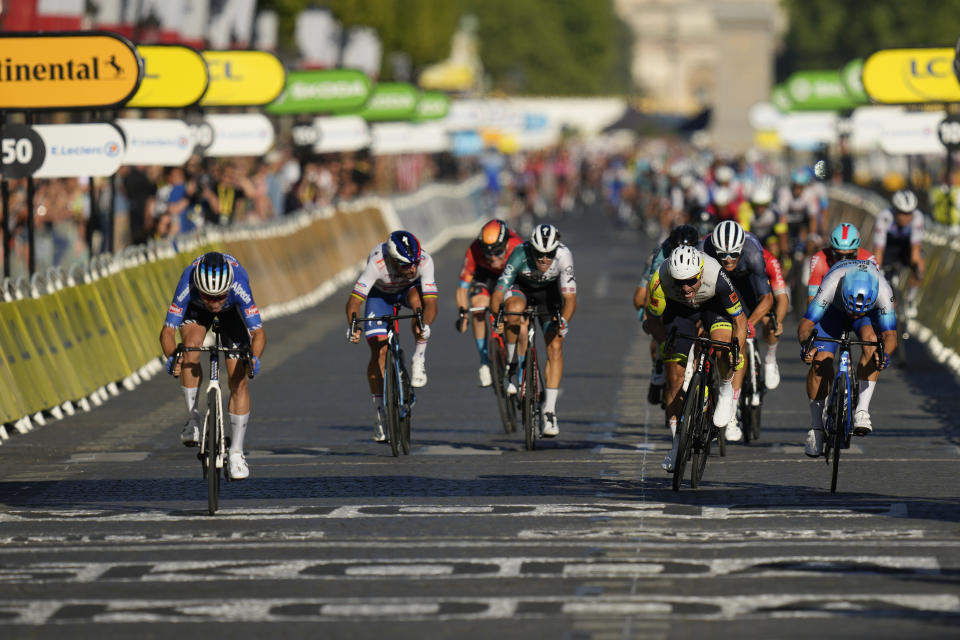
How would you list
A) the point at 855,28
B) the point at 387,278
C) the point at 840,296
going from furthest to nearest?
the point at 855,28 < the point at 387,278 < the point at 840,296

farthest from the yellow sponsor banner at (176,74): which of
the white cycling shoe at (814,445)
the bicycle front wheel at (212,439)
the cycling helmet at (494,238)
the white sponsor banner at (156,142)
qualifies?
the bicycle front wheel at (212,439)

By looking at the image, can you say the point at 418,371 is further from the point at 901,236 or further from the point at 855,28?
the point at 855,28

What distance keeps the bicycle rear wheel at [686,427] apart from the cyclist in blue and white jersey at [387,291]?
2488 mm

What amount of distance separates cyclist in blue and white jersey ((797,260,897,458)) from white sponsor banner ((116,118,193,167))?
1187cm

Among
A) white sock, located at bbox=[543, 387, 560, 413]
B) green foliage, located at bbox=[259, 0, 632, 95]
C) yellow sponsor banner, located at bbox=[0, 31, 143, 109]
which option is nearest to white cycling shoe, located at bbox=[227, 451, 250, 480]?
white sock, located at bbox=[543, 387, 560, 413]

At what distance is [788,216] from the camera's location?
27234 millimetres

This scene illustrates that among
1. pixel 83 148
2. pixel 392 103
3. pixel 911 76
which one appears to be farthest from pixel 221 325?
pixel 392 103

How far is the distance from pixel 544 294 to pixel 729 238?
214cm

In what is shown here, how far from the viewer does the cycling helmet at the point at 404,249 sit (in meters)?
15.0

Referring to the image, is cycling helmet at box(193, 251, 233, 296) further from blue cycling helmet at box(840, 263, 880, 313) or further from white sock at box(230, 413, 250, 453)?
blue cycling helmet at box(840, 263, 880, 313)

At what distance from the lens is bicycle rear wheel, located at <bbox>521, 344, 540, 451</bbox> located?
51.5 ft

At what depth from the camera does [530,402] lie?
15.7 m

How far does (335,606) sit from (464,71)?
341 feet

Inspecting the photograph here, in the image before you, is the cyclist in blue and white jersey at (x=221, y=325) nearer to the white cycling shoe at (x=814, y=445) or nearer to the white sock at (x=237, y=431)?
the white sock at (x=237, y=431)
